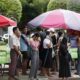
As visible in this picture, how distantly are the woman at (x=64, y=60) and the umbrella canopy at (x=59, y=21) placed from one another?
485 millimetres

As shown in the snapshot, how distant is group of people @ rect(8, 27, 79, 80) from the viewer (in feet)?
41.4

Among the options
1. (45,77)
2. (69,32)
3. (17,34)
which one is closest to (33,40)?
(17,34)

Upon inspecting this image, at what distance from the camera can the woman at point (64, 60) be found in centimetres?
1308

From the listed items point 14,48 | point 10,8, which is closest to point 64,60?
point 14,48

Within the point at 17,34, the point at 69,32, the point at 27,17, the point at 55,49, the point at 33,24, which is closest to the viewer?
the point at 17,34

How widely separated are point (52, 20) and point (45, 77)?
84.2 inches

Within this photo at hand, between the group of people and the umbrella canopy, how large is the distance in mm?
370

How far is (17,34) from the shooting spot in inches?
493

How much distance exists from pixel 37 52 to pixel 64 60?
97 centimetres

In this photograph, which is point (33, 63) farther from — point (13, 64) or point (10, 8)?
point (10, 8)

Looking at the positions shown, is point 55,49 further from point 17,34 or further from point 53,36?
point 17,34

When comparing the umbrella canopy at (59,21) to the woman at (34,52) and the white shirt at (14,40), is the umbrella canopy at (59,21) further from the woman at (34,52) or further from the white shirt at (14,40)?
the white shirt at (14,40)

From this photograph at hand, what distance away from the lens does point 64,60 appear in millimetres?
13359

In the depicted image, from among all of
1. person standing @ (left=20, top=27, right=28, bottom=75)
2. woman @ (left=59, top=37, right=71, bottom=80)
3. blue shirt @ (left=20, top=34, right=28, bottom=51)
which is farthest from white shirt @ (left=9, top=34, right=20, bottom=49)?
woman @ (left=59, top=37, right=71, bottom=80)
